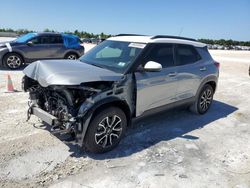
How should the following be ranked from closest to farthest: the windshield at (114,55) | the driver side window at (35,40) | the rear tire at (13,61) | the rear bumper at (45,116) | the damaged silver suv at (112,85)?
the damaged silver suv at (112,85)
the rear bumper at (45,116)
the windshield at (114,55)
the rear tire at (13,61)
the driver side window at (35,40)

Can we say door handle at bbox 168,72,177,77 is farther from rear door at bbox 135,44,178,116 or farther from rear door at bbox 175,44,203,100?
rear door at bbox 175,44,203,100

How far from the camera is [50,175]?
11.2 feet

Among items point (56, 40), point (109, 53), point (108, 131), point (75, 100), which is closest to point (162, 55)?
point (109, 53)

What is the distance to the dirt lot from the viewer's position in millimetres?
3412

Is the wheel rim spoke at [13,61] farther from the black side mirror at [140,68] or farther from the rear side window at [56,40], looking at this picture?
the black side mirror at [140,68]

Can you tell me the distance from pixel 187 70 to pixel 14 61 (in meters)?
8.19

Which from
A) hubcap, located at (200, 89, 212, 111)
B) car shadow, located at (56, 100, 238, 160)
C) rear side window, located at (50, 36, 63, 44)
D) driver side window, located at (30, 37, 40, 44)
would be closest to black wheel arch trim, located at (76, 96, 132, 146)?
car shadow, located at (56, 100, 238, 160)

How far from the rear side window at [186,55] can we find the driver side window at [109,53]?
1.22 metres

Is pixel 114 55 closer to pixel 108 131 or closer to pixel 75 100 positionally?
pixel 75 100

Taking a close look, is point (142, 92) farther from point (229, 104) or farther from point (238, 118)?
point (229, 104)

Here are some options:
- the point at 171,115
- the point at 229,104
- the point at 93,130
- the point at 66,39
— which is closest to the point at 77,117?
the point at 93,130

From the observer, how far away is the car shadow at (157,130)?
4.12m

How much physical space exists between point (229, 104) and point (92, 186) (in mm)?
5373

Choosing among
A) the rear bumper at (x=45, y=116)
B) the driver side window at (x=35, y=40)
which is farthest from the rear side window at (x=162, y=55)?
the driver side window at (x=35, y=40)
